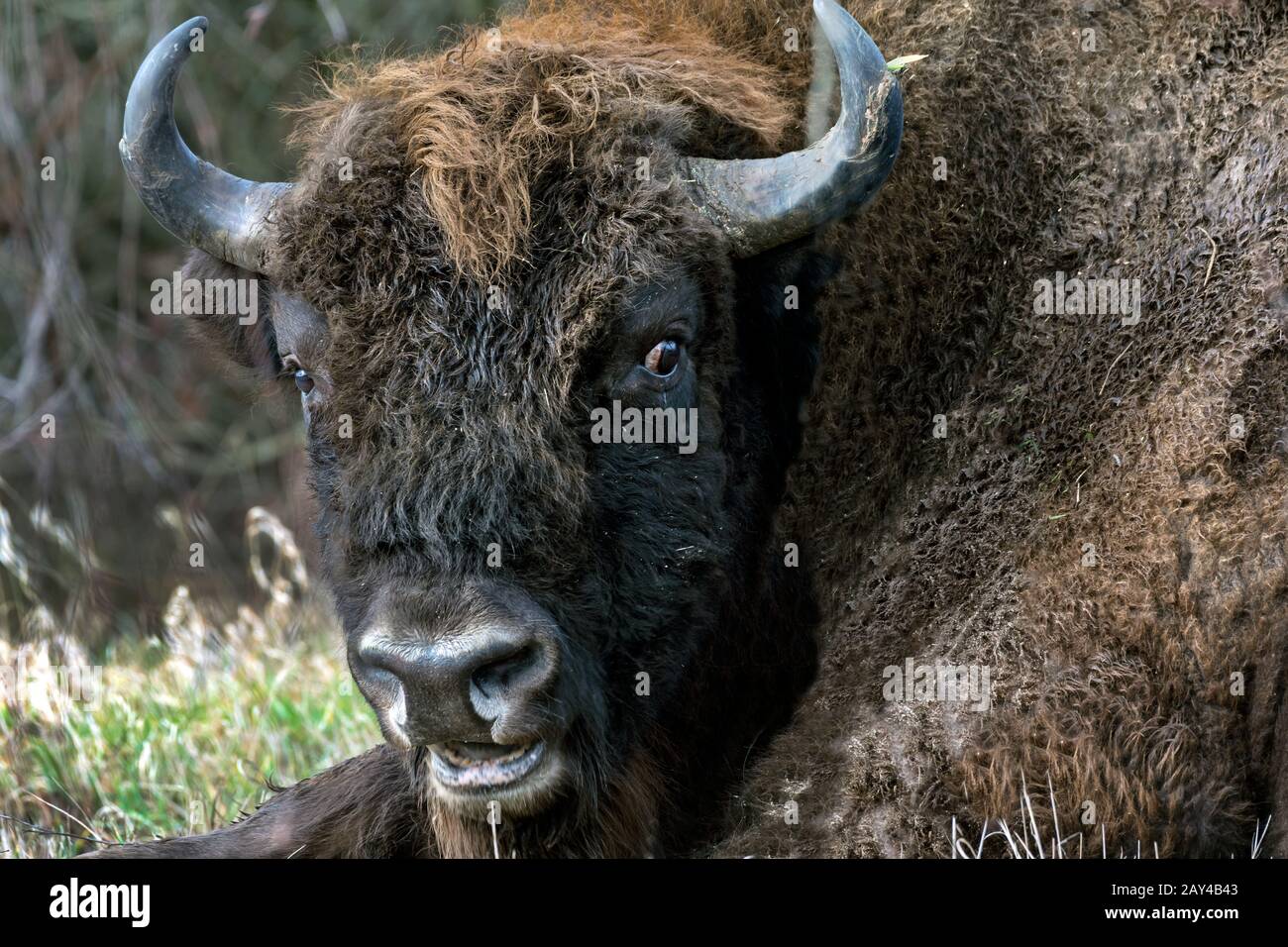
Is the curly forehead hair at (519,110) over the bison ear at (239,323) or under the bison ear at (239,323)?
over

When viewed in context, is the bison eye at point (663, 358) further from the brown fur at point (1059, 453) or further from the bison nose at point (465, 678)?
the bison nose at point (465, 678)

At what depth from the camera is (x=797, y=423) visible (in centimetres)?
509

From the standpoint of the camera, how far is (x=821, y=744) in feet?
14.8

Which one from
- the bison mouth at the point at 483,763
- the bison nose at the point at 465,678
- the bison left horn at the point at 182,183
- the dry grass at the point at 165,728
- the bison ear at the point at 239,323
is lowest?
the dry grass at the point at 165,728

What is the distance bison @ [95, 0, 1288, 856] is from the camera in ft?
13.5

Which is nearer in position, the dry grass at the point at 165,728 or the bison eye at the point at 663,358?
the bison eye at the point at 663,358

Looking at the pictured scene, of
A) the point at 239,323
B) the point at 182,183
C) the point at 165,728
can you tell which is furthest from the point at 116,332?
the point at 182,183

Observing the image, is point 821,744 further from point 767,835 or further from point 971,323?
point 971,323

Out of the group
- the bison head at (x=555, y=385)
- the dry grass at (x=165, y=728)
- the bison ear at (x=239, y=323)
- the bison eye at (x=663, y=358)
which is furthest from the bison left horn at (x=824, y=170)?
the dry grass at (x=165, y=728)

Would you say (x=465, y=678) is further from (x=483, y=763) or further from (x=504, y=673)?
(x=483, y=763)

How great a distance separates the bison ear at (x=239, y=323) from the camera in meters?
5.04

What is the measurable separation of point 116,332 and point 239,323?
10642 millimetres

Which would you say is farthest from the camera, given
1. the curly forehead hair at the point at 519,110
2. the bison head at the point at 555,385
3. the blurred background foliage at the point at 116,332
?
the blurred background foliage at the point at 116,332
